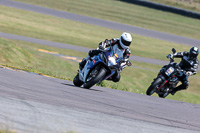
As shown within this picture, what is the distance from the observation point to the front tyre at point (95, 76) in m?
9.16

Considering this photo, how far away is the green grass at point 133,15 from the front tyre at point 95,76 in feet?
102

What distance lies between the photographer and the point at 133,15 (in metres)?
43.9

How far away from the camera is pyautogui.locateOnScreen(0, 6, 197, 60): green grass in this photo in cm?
2894

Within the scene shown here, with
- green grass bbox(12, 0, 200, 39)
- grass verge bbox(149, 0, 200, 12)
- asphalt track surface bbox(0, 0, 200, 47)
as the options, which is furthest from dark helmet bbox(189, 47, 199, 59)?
grass verge bbox(149, 0, 200, 12)

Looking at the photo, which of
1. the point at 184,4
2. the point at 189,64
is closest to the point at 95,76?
the point at 189,64

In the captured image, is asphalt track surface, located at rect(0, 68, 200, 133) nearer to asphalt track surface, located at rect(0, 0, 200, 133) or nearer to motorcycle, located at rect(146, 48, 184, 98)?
asphalt track surface, located at rect(0, 0, 200, 133)

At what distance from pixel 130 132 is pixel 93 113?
0.87m

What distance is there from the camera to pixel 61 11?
3922 cm

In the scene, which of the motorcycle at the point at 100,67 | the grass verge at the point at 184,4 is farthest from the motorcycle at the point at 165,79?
the grass verge at the point at 184,4

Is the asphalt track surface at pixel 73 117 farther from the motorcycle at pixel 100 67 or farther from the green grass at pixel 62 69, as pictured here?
the green grass at pixel 62 69

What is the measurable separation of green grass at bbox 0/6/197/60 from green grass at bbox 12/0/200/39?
5.42 meters

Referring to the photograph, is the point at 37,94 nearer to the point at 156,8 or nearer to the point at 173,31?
the point at 173,31

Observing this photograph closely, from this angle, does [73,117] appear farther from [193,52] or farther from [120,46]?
[193,52]

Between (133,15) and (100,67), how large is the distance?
35.1 meters
